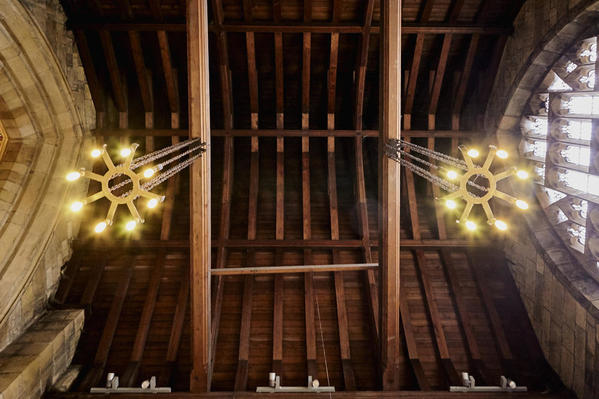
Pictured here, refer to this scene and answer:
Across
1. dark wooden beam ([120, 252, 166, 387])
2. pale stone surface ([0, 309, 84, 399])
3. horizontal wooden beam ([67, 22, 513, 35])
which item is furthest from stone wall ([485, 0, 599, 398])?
pale stone surface ([0, 309, 84, 399])

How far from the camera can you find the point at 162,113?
7.67m

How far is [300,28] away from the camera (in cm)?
612

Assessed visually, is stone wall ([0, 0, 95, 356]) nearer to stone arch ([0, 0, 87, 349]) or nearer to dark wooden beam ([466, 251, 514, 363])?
stone arch ([0, 0, 87, 349])

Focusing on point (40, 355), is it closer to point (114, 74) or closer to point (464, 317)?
point (114, 74)

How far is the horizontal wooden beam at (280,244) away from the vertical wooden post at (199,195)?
191 cm

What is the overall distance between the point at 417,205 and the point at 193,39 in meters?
5.19

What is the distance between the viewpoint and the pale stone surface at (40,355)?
4375mm

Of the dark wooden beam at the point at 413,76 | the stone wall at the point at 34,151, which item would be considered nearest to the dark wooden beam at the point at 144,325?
the stone wall at the point at 34,151

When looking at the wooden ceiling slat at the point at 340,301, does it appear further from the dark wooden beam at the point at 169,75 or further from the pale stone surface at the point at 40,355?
the pale stone surface at the point at 40,355

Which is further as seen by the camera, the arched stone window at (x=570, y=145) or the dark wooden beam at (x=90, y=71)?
the dark wooden beam at (x=90, y=71)

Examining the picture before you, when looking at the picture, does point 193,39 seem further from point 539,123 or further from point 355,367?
point 539,123

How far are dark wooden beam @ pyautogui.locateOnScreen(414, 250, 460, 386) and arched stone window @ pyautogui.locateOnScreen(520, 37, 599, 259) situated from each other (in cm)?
209

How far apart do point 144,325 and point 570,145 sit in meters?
6.88

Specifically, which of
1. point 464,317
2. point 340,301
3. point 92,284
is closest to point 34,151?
point 92,284
